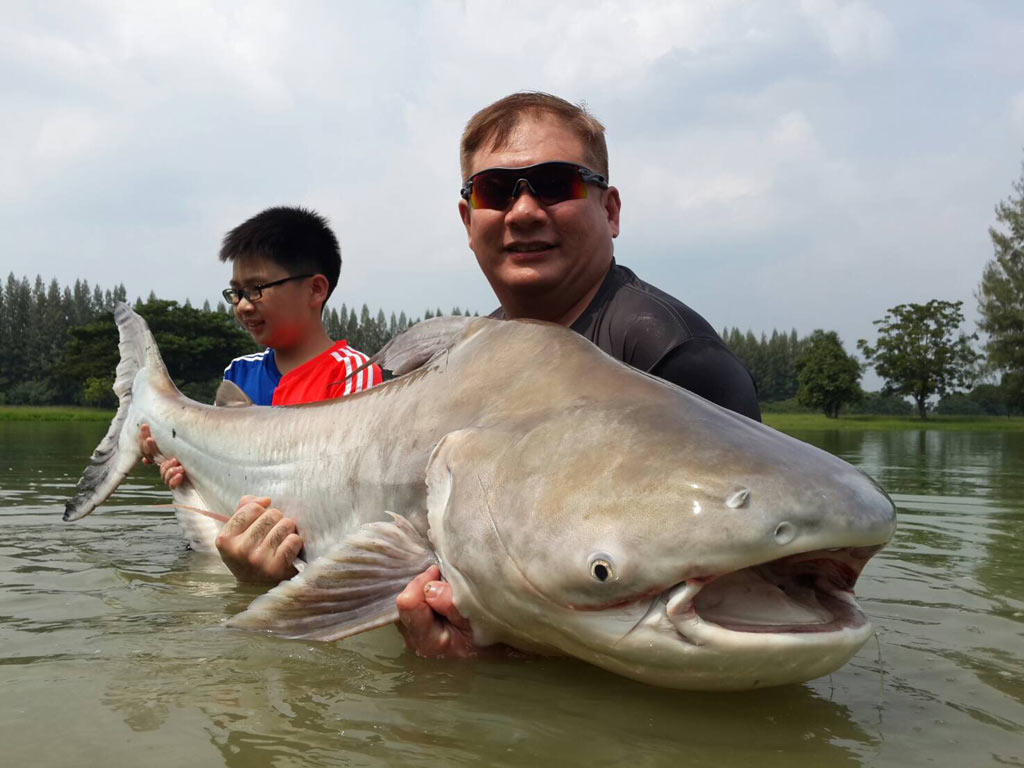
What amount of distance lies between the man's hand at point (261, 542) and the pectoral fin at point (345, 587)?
0.76 meters

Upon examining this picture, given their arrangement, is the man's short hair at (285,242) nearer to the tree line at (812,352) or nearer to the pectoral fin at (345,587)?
the pectoral fin at (345,587)

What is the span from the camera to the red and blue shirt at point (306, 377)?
15.2 ft

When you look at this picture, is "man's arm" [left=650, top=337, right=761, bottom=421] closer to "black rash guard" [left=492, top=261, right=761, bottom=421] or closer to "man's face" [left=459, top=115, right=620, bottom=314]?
"black rash guard" [left=492, top=261, right=761, bottom=421]

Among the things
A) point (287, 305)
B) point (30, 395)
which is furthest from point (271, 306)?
point (30, 395)

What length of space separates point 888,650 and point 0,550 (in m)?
3.99

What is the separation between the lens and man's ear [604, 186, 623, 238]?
333 cm

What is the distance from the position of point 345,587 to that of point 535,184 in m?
1.54

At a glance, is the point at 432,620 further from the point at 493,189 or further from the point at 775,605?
the point at 493,189

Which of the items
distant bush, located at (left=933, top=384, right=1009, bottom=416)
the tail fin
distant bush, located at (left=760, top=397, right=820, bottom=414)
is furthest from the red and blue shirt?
distant bush, located at (left=933, top=384, right=1009, bottom=416)

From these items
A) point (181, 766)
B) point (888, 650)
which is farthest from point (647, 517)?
point (888, 650)

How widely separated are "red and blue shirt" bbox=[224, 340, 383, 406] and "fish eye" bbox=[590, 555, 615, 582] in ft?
9.80

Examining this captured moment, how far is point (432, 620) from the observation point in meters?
2.24

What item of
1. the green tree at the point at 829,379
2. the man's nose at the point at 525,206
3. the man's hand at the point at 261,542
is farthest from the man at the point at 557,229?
the green tree at the point at 829,379

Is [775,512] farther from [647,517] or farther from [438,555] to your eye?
[438,555]
